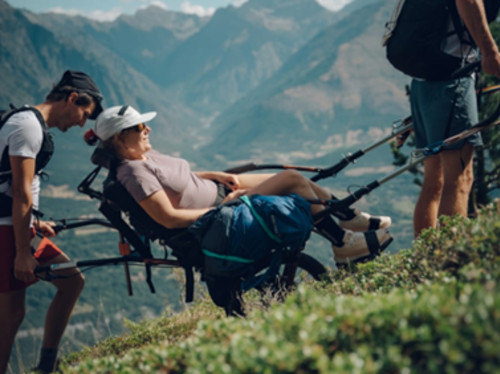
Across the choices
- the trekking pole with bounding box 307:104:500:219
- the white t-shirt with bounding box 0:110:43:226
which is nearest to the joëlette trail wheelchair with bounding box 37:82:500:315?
the trekking pole with bounding box 307:104:500:219

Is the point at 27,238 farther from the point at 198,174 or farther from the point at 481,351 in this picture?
the point at 481,351

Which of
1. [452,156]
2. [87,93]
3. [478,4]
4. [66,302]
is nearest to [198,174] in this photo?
[87,93]

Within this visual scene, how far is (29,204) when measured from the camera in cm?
381

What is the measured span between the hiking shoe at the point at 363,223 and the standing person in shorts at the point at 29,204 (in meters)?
2.53

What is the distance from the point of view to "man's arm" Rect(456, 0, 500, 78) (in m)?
3.64

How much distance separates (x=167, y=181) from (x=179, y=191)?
15 centimetres

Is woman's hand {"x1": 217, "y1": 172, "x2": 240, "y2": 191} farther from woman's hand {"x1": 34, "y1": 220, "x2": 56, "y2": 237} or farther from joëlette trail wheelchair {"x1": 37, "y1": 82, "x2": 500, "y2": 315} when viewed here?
woman's hand {"x1": 34, "y1": 220, "x2": 56, "y2": 237}

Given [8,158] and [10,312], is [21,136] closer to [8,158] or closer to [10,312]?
[8,158]

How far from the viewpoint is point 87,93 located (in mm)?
4320

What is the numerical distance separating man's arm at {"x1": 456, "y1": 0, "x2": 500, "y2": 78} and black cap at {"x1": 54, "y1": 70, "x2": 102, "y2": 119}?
3074 mm

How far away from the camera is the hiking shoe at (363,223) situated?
457 centimetres

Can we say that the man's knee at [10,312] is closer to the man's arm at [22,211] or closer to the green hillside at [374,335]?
the man's arm at [22,211]

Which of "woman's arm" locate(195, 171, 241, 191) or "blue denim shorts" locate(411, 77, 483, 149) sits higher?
"blue denim shorts" locate(411, 77, 483, 149)

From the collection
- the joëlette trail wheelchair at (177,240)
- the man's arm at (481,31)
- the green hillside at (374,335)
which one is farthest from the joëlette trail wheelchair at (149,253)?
the man's arm at (481,31)
